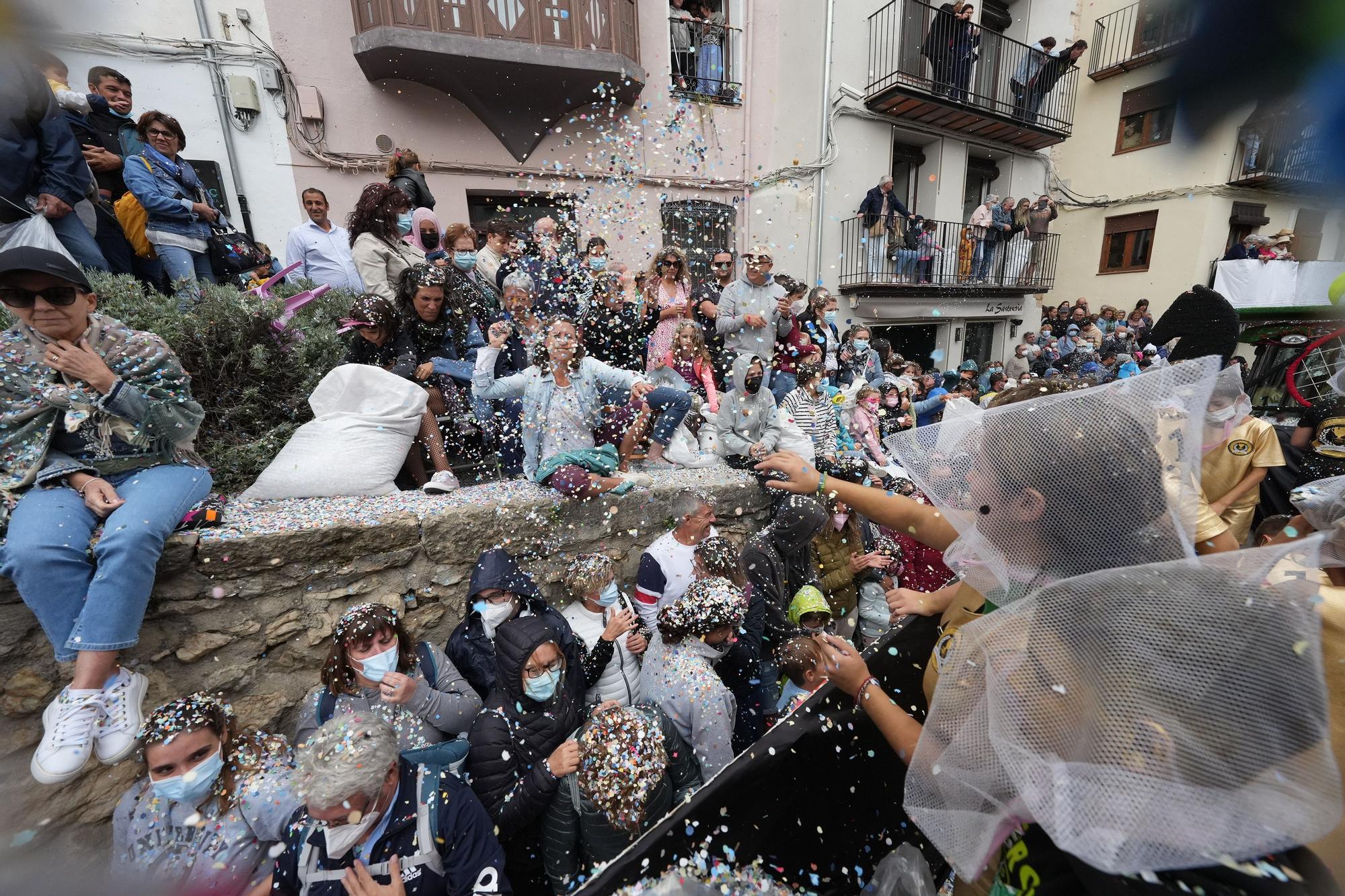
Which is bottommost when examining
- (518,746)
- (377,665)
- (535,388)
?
(518,746)

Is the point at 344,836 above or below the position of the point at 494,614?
below

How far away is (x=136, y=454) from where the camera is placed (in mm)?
2287

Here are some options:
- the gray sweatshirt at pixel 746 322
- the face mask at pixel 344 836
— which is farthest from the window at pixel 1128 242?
the face mask at pixel 344 836

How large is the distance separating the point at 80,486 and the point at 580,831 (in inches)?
95.8

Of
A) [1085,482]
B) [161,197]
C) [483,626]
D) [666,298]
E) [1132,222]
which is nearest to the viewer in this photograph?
[1085,482]

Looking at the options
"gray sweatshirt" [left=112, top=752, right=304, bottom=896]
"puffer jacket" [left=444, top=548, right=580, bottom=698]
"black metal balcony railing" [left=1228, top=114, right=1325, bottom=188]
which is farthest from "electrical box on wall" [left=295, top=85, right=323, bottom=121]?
"black metal balcony railing" [left=1228, top=114, right=1325, bottom=188]

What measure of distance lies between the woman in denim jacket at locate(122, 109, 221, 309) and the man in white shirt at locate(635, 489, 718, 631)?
345 centimetres

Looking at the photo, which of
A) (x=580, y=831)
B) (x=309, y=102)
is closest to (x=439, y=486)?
(x=580, y=831)

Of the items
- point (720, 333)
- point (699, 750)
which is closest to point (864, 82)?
point (720, 333)

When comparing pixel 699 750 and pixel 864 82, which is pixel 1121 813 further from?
pixel 864 82

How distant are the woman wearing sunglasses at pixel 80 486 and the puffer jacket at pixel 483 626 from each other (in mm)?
1191

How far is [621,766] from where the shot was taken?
1851 millimetres

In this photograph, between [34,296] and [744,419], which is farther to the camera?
[744,419]

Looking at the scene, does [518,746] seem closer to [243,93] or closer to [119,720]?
[119,720]
